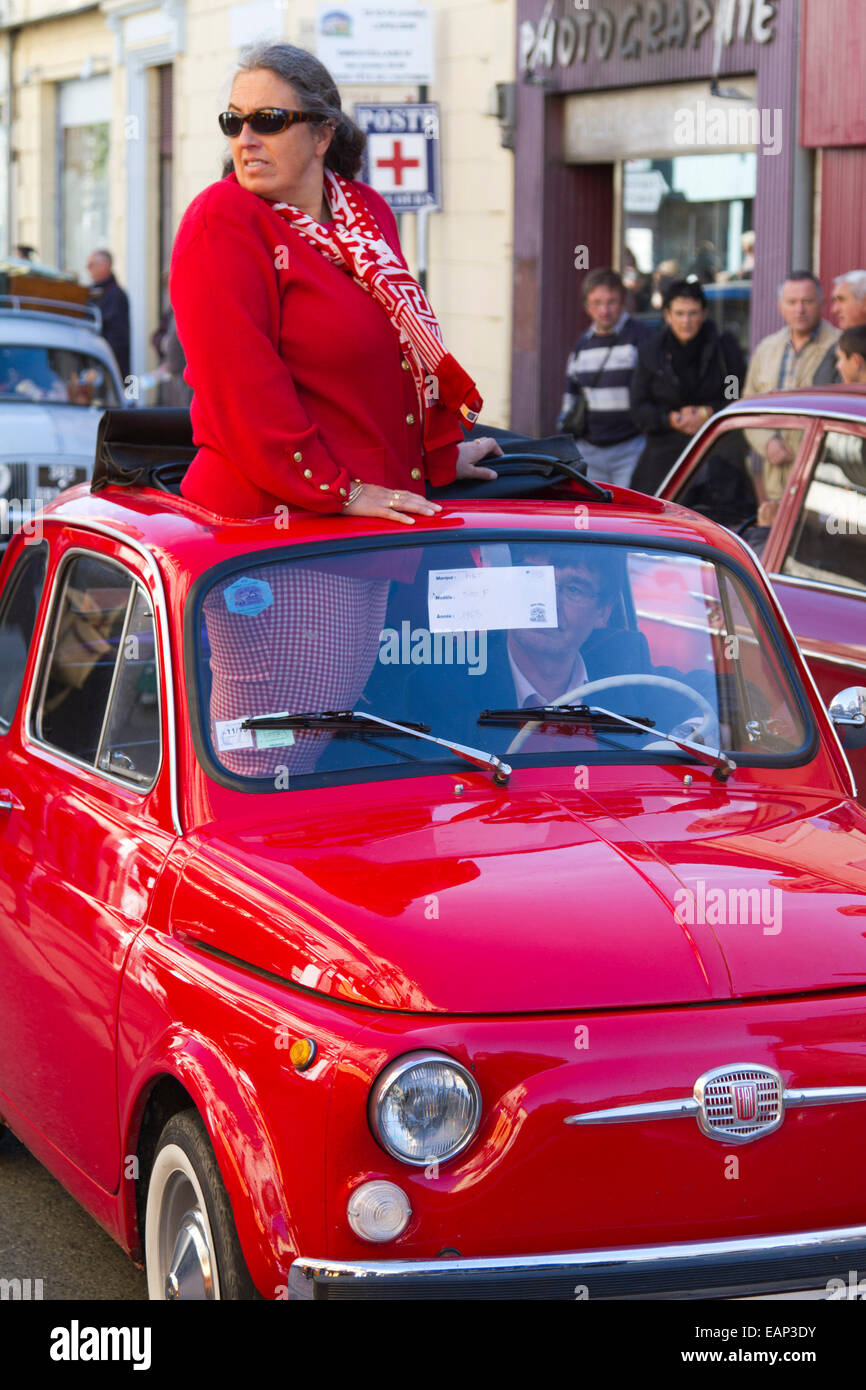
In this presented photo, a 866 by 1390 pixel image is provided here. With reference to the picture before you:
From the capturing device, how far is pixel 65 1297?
4348mm

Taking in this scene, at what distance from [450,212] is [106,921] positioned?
15.8 meters

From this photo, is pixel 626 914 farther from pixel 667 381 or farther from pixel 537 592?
pixel 667 381

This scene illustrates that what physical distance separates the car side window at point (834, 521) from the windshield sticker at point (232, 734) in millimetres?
3255

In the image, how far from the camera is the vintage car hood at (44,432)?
13.6 metres

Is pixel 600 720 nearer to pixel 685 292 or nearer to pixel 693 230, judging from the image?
pixel 685 292

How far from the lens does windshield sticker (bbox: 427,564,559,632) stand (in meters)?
4.10

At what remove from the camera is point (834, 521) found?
6.84 metres

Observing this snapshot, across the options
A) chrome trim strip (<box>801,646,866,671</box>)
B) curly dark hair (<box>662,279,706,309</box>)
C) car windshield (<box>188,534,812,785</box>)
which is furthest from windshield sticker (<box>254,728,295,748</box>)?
curly dark hair (<box>662,279,706,309</box>)

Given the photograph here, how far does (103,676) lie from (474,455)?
1097 millimetres

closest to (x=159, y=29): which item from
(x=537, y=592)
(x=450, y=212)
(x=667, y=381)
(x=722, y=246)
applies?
(x=450, y=212)

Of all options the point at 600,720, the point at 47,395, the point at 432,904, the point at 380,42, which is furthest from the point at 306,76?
the point at 380,42

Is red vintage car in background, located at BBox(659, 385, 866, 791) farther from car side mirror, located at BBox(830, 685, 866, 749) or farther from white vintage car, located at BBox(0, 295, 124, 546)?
white vintage car, located at BBox(0, 295, 124, 546)

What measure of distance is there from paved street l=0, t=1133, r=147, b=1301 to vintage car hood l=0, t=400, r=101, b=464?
29.4ft

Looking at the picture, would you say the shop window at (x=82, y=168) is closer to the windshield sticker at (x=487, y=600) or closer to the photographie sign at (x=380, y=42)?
the photographie sign at (x=380, y=42)
